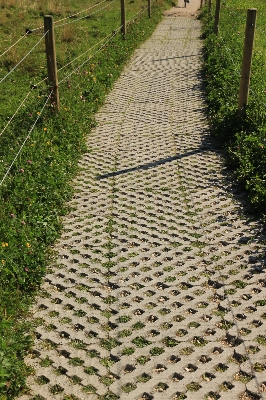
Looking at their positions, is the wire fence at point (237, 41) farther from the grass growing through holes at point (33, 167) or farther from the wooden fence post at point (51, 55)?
the wooden fence post at point (51, 55)

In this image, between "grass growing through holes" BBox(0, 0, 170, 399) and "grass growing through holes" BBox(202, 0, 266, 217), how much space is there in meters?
2.29

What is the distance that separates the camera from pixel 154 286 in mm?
5125

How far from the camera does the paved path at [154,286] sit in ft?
13.2

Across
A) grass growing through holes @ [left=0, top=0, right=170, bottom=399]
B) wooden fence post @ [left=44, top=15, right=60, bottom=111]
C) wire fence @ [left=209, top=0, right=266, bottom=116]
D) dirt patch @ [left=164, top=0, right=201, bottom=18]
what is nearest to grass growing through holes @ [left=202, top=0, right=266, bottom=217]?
wire fence @ [left=209, top=0, right=266, bottom=116]

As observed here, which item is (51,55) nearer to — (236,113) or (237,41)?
(236,113)

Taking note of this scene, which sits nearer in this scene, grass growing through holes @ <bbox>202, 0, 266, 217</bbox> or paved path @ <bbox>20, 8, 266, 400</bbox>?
paved path @ <bbox>20, 8, 266, 400</bbox>

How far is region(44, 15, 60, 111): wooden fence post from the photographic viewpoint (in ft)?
25.7

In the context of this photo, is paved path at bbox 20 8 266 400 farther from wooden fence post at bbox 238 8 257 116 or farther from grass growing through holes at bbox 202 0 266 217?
wooden fence post at bbox 238 8 257 116

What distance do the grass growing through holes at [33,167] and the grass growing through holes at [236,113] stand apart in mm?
2291

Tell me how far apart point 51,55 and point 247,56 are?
2996 millimetres

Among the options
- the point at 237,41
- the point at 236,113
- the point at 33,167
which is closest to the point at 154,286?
the point at 33,167

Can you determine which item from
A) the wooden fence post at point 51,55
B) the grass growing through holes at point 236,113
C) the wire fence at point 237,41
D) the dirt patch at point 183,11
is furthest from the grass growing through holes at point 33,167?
the dirt patch at point 183,11

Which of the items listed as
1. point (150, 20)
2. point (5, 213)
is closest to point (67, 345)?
point (5, 213)

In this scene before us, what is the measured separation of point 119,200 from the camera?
686cm
